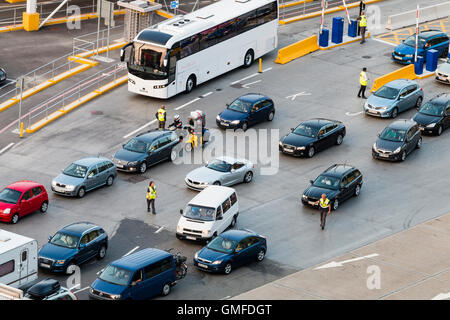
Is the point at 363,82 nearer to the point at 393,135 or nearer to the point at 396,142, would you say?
the point at 393,135

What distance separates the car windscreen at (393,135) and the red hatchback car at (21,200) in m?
16.4

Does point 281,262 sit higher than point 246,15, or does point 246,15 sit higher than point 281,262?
point 246,15

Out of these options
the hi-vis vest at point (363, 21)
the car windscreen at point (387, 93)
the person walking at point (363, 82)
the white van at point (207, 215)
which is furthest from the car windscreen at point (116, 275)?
the hi-vis vest at point (363, 21)

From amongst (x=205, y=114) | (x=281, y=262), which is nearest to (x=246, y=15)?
(x=205, y=114)

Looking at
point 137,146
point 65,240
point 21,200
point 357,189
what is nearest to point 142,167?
point 137,146

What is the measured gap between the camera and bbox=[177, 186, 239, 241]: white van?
127 feet

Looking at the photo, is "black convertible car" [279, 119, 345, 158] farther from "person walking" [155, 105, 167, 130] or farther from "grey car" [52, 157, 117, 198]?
"grey car" [52, 157, 117, 198]

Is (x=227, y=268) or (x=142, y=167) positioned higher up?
(x=142, y=167)

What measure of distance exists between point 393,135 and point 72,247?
17.9 m

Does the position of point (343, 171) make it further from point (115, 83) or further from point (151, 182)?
point (115, 83)

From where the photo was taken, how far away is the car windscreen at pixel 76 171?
43312 millimetres

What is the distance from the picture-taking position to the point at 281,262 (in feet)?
124

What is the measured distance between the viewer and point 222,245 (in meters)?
36.7

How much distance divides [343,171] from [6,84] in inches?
889
